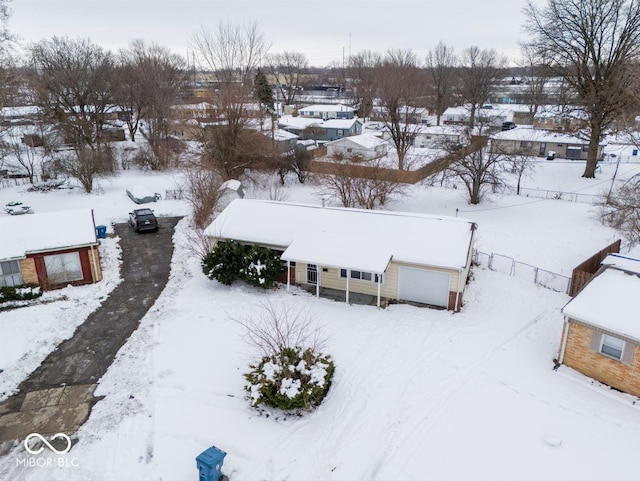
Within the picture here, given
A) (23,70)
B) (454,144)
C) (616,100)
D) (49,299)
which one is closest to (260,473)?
(49,299)

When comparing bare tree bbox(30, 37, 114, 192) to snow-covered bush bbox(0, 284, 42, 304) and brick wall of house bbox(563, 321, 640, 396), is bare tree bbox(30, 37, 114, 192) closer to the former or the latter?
snow-covered bush bbox(0, 284, 42, 304)

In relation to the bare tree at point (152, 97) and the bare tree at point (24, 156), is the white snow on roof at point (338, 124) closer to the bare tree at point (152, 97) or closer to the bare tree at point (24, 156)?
the bare tree at point (152, 97)

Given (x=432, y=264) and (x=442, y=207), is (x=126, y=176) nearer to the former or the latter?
(x=442, y=207)

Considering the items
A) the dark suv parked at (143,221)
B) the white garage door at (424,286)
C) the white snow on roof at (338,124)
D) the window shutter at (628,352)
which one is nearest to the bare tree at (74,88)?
the dark suv parked at (143,221)

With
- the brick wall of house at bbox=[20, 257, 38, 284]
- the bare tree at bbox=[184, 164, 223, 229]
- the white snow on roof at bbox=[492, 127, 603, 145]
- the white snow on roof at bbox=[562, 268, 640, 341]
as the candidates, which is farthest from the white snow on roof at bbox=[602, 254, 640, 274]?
the white snow on roof at bbox=[492, 127, 603, 145]

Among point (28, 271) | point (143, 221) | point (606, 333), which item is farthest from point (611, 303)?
point (143, 221)
